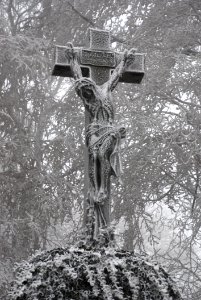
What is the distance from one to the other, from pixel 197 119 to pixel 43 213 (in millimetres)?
3317

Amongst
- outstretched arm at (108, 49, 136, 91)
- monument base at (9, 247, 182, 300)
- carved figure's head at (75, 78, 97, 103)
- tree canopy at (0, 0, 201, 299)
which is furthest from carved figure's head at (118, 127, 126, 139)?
tree canopy at (0, 0, 201, 299)

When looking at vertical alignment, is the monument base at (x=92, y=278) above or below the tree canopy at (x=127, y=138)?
below

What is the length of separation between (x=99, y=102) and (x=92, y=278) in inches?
69.4

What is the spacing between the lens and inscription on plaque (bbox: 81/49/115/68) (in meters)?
4.20

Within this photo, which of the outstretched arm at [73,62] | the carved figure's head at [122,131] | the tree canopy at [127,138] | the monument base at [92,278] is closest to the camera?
the monument base at [92,278]

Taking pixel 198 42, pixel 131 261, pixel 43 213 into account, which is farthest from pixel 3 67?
pixel 131 261

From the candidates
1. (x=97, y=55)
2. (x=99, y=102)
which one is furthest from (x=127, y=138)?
(x=99, y=102)

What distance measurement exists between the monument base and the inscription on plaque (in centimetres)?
203

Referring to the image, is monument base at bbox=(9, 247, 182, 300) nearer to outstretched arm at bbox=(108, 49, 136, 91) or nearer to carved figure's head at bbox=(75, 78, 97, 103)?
carved figure's head at bbox=(75, 78, 97, 103)

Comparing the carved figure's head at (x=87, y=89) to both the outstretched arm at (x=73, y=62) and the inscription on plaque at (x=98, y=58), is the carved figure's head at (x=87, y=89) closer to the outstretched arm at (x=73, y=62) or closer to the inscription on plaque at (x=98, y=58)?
the outstretched arm at (x=73, y=62)

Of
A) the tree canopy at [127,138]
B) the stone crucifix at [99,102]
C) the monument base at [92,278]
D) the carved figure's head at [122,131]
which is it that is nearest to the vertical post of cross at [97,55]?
the stone crucifix at [99,102]

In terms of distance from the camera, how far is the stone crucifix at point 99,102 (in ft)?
11.7

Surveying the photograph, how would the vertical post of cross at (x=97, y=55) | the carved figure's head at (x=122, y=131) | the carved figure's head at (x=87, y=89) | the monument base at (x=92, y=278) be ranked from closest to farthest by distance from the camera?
the monument base at (x=92, y=278) < the carved figure's head at (x=122, y=131) < the carved figure's head at (x=87, y=89) < the vertical post of cross at (x=97, y=55)

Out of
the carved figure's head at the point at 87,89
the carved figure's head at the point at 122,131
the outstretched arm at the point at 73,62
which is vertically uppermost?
the outstretched arm at the point at 73,62
